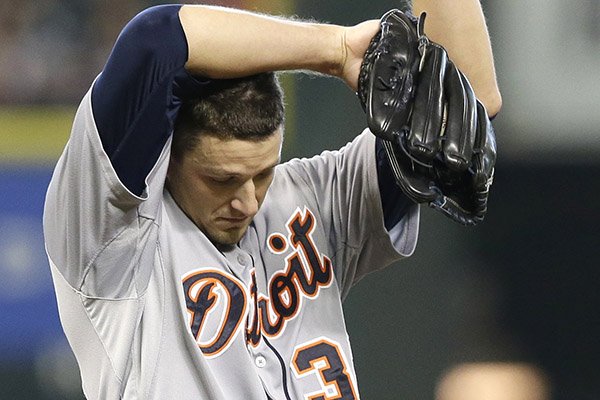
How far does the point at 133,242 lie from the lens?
108 cm

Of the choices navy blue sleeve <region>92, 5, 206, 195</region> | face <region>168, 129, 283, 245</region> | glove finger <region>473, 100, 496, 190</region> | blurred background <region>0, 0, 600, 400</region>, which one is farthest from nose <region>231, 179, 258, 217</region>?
blurred background <region>0, 0, 600, 400</region>

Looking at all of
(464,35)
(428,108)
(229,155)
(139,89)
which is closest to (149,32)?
(139,89)

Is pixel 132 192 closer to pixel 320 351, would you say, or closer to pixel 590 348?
pixel 320 351

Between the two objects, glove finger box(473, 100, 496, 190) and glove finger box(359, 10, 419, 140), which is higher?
glove finger box(359, 10, 419, 140)

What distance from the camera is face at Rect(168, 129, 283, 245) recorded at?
3.72 feet

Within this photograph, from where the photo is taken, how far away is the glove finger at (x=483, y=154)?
42.4 inches

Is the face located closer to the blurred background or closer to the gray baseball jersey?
the gray baseball jersey

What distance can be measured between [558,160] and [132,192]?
5.61ft

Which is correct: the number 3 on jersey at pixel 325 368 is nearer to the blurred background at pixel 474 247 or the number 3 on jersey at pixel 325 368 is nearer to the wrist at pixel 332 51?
the wrist at pixel 332 51

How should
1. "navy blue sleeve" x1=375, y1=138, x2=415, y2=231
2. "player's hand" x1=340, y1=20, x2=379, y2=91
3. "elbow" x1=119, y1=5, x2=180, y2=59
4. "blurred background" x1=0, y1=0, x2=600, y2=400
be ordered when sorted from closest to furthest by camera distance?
"elbow" x1=119, y1=5, x2=180, y2=59 < "player's hand" x1=340, y1=20, x2=379, y2=91 < "navy blue sleeve" x1=375, y1=138, x2=415, y2=231 < "blurred background" x1=0, y1=0, x2=600, y2=400

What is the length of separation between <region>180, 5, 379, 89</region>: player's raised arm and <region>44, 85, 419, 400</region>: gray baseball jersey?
A: 116 millimetres

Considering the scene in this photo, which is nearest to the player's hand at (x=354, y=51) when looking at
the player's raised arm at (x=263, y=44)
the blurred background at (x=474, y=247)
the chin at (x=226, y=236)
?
the player's raised arm at (x=263, y=44)

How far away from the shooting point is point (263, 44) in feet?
3.47

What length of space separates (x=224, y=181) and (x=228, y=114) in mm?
73
